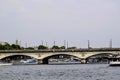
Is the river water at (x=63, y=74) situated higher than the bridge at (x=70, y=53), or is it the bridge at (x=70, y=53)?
the bridge at (x=70, y=53)

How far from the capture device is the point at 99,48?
17438cm

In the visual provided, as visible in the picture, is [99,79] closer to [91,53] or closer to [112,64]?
[112,64]

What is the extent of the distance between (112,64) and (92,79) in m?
57.2

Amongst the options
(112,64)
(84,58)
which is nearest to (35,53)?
(84,58)

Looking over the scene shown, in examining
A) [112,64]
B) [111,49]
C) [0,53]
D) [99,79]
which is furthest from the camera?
[0,53]

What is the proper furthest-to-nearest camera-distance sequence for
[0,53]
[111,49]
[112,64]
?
[0,53] → [111,49] → [112,64]

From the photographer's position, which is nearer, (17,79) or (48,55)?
(17,79)

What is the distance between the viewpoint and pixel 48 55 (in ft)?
593

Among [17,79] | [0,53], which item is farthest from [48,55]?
[17,79]

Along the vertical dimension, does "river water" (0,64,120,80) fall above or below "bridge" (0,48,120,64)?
below

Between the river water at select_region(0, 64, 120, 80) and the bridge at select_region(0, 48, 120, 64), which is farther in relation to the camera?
the bridge at select_region(0, 48, 120, 64)

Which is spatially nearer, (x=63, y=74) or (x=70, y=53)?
(x=63, y=74)

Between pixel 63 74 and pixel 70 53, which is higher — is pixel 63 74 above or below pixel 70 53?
below

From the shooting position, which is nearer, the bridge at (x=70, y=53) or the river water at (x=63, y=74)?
the river water at (x=63, y=74)
